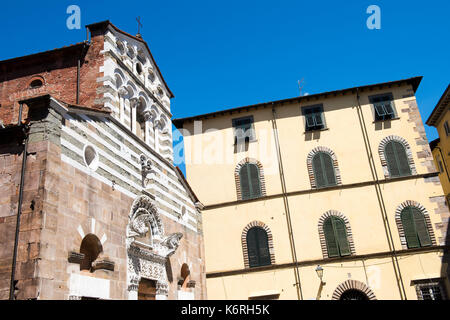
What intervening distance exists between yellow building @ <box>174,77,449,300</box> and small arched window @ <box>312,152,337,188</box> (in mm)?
54

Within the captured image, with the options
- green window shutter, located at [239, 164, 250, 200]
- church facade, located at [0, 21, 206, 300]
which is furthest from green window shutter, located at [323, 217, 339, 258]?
church facade, located at [0, 21, 206, 300]

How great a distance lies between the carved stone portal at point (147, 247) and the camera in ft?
44.7

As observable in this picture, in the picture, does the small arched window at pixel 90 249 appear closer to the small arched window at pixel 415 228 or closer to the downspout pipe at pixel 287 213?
the downspout pipe at pixel 287 213

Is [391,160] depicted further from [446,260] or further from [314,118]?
[446,260]

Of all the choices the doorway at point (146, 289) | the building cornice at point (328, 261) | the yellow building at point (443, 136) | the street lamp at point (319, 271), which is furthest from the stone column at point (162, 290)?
the yellow building at point (443, 136)

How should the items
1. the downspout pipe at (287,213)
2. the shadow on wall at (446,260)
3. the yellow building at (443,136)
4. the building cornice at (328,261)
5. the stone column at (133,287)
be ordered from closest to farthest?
the stone column at (133,287) < the shadow on wall at (446,260) < the building cornice at (328,261) < the downspout pipe at (287,213) < the yellow building at (443,136)

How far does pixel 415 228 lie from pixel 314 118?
769cm

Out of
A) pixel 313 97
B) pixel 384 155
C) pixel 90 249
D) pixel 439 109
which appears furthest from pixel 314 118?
pixel 90 249

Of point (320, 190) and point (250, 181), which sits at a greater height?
point (250, 181)

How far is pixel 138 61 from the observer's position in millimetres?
18297

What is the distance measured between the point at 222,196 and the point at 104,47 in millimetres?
11033

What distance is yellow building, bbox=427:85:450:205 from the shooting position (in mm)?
28344

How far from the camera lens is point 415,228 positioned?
838 inches

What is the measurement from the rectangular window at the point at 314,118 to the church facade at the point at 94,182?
8.14 m
